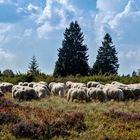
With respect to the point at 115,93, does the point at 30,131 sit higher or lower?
lower

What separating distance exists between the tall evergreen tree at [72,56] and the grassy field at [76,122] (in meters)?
61.0

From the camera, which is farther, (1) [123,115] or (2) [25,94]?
(2) [25,94]

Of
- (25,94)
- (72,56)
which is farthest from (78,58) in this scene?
(25,94)

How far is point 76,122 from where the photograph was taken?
27.4m

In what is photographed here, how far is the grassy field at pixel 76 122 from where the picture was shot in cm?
2578

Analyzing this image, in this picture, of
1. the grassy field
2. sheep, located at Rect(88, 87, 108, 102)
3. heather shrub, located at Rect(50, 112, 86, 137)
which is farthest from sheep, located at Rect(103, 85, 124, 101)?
heather shrub, located at Rect(50, 112, 86, 137)

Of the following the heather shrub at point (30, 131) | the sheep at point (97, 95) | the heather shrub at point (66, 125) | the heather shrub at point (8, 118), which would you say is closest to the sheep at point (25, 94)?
the sheep at point (97, 95)

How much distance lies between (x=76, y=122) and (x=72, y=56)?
226 feet

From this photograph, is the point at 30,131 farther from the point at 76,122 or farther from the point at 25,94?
the point at 25,94

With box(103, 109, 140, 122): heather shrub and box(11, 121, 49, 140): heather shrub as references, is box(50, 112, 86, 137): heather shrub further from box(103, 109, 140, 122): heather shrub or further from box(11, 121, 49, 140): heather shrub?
box(103, 109, 140, 122): heather shrub

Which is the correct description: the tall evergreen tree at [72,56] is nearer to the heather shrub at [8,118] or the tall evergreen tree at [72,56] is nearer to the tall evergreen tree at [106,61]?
the tall evergreen tree at [106,61]

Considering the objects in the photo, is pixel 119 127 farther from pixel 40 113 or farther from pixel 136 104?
pixel 136 104

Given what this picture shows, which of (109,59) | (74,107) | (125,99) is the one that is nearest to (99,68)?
(109,59)

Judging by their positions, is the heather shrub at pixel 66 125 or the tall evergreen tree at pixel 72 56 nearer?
the heather shrub at pixel 66 125
